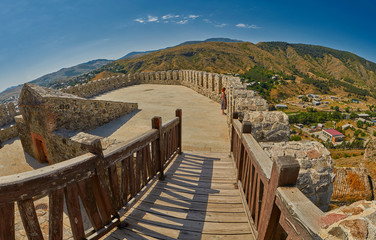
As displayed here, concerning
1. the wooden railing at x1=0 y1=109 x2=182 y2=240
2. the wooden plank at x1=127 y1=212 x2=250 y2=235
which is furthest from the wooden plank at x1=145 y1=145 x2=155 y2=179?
the wooden plank at x1=127 y1=212 x2=250 y2=235

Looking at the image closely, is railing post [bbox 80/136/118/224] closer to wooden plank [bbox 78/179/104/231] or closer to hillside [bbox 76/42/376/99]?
wooden plank [bbox 78/179/104/231]

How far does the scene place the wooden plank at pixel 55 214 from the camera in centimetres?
173

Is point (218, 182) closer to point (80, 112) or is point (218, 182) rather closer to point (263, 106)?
point (263, 106)

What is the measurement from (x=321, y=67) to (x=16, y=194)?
180394 millimetres

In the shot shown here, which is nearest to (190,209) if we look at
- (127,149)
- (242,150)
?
Result: (242,150)

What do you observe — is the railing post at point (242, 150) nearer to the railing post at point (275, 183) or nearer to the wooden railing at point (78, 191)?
the railing post at point (275, 183)

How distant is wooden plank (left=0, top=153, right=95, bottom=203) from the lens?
4.70ft

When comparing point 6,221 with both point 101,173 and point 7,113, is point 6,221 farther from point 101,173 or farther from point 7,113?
point 7,113

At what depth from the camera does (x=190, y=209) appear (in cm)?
295

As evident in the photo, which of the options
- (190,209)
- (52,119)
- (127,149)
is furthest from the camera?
(52,119)

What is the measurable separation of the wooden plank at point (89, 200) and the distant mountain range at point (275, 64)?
76059 mm

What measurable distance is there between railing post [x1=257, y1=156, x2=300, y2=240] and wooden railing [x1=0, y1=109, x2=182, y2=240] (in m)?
1.78

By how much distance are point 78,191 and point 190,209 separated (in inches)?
67.7

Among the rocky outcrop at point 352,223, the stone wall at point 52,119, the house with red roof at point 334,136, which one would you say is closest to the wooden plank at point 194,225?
the rocky outcrop at point 352,223
